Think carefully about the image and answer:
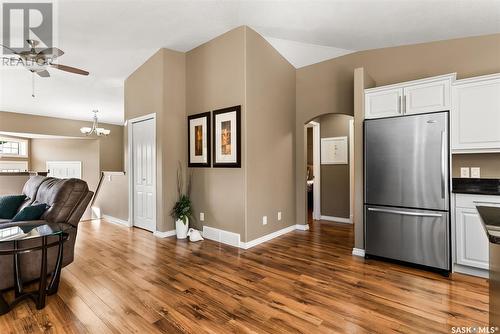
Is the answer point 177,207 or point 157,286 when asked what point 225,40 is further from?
point 157,286

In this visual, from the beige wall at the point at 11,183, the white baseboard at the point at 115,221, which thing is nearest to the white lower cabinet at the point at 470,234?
the white baseboard at the point at 115,221

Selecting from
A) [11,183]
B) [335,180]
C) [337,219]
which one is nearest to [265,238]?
[337,219]

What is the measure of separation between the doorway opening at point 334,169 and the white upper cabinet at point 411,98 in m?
1.89

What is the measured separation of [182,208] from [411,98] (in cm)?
356

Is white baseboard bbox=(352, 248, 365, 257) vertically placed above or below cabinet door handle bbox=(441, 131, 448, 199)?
below

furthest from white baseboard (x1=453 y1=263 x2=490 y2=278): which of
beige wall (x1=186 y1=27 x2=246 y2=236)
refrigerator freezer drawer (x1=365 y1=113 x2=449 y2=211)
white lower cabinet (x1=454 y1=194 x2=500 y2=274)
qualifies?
beige wall (x1=186 y1=27 x2=246 y2=236)

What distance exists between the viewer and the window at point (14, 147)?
25.9 feet

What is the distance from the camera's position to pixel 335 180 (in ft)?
17.3

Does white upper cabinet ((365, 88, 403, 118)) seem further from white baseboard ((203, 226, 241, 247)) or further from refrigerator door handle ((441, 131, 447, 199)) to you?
white baseboard ((203, 226, 241, 247))

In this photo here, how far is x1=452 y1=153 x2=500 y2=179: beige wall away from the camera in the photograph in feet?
9.64

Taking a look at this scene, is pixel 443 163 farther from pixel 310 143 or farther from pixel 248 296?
pixel 310 143

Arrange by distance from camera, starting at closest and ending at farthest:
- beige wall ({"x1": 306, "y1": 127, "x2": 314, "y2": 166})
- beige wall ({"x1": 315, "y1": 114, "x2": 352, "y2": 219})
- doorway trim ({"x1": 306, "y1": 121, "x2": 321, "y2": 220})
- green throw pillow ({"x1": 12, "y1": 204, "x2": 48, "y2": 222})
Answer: green throw pillow ({"x1": 12, "y1": 204, "x2": 48, "y2": 222})
beige wall ({"x1": 315, "y1": 114, "x2": 352, "y2": 219})
doorway trim ({"x1": 306, "y1": 121, "x2": 321, "y2": 220})
beige wall ({"x1": 306, "y1": 127, "x2": 314, "y2": 166})

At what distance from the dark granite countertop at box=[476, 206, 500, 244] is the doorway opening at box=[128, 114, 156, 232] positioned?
4.20 m

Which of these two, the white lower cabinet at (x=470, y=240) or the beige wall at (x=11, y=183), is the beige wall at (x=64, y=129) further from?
the white lower cabinet at (x=470, y=240)
